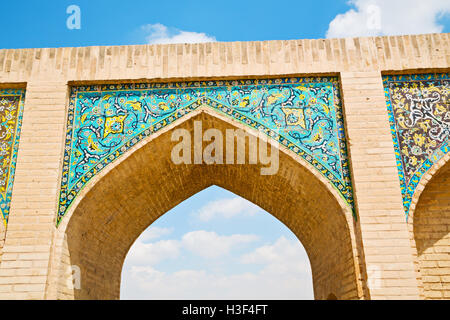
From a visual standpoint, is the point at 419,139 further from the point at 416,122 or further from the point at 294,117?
the point at 294,117

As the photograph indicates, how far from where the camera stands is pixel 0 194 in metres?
5.63

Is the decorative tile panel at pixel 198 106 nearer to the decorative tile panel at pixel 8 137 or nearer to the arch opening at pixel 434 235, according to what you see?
the decorative tile panel at pixel 8 137

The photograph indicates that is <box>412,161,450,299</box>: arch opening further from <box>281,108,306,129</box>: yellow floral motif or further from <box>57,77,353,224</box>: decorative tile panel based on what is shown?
<box>281,108,306,129</box>: yellow floral motif

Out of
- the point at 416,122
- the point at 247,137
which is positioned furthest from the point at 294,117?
the point at 416,122

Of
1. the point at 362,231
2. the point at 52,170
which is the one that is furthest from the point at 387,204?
the point at 52,170

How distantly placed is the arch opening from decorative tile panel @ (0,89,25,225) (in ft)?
15.5

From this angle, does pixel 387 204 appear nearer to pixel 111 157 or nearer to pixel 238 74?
pixel 238 74

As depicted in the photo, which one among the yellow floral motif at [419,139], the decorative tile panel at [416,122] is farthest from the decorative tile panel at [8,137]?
the yellow floral motif at [419,139]

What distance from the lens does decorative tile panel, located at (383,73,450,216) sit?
5.56 m

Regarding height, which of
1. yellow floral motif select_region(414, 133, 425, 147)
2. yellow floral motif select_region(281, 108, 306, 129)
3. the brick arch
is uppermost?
yellow floral motif select_region(281, 108, 306, 129)

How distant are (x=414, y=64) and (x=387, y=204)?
72.2 inches

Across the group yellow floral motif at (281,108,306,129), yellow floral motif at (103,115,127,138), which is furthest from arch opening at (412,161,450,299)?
yellow floral motif at (103,115,127,138)

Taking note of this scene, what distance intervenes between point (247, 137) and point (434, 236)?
2.56m

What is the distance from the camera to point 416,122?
580 centimetres
